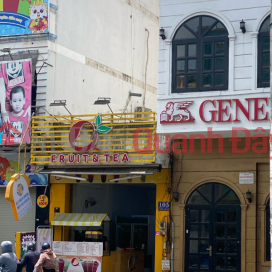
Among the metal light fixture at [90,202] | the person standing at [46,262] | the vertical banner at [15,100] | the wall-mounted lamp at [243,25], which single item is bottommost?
the person standing at [46,262]

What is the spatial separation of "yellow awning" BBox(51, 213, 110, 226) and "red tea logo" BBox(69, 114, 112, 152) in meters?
2.37

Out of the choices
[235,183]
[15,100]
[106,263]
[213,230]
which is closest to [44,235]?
[106,263]

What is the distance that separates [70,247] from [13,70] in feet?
20.4

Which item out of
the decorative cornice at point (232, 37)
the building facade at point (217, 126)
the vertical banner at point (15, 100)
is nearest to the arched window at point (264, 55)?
the building facade at point (217, 126)

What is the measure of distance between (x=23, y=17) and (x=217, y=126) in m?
8.46

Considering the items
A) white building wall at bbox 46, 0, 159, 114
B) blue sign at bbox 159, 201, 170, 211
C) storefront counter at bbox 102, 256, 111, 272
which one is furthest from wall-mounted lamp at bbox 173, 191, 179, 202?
white building wall at bbox 46, 0, 159, 114

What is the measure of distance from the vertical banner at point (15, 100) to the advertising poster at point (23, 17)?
1.29 meters

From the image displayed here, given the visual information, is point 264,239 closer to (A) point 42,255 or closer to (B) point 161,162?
(B) point 161,162

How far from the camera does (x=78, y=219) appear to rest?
2025 centimetres

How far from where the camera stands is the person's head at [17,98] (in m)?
20.8

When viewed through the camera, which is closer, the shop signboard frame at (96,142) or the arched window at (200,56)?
the arched window at (200,56)

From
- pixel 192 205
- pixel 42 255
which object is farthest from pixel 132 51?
pixel 42 255

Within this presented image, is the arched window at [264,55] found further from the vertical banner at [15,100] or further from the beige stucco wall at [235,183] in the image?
the vertical banner at [15,100]

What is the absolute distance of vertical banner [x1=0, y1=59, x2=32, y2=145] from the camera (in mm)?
20672
